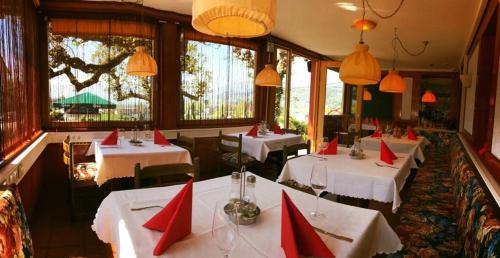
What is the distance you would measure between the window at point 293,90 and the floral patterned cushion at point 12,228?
5.76 m

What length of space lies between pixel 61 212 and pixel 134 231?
108 inches

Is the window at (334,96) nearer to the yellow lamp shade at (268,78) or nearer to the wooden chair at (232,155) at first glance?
the yellow lamp shade at (268,78)

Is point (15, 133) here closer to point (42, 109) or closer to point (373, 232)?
point (42, 109)

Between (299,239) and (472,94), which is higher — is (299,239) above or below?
below

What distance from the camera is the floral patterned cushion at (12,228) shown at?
131cm

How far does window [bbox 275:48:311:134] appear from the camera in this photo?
7.09 meters

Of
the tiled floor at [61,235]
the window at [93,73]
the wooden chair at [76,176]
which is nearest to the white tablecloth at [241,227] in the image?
the tiled floor at [61,235]

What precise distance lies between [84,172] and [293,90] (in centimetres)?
609

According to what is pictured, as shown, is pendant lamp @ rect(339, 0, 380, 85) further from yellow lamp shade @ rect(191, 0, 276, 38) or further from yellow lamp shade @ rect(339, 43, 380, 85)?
yellow lamp shade @ rect(191, 0, 276, 38)

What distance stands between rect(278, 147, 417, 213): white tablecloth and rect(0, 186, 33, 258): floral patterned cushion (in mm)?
1881

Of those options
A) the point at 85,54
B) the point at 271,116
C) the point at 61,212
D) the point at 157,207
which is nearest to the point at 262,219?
the point at 157,207

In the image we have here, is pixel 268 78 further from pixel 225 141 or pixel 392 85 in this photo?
pixel 392 85

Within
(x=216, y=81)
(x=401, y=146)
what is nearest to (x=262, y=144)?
(x=216, y=81)

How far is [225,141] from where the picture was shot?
4766 mm
